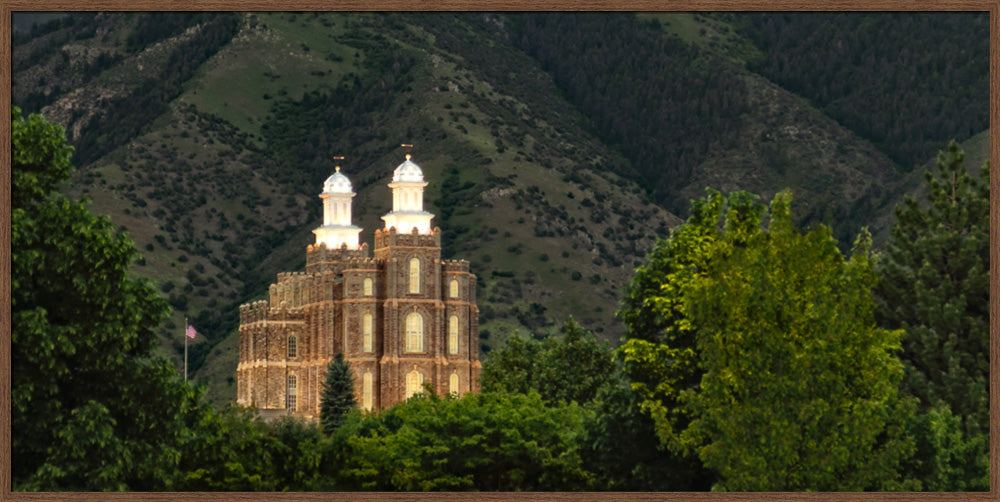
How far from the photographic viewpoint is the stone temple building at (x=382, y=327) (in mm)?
120375

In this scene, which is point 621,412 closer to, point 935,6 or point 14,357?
point 14,357

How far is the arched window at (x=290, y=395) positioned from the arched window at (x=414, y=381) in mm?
7967

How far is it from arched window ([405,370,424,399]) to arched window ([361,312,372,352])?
11.8 ft

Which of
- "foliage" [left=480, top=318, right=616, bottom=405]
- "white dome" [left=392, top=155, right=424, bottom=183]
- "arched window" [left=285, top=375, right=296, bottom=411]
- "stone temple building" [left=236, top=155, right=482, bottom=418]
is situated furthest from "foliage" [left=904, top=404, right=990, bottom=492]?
"arched window" [left=285, top=375, right=296, bottom=411]

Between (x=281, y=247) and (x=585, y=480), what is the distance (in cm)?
12834

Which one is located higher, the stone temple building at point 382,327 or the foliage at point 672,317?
the stone temple building at point 382,327

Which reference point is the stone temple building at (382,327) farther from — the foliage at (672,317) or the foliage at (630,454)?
the foliage at (672,317)

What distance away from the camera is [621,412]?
186 ft

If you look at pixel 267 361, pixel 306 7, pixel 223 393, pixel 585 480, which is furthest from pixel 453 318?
pixel 306 7

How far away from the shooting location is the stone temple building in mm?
120375

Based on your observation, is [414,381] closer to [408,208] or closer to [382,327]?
[382,327]

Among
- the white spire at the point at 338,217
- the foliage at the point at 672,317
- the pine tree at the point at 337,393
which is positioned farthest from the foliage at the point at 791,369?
the white spire at the point at 338,217

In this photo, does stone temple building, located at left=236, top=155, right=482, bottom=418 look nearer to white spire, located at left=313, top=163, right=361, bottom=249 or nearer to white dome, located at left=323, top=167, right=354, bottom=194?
white spire, located at left=313, top=163, right=361, bottom=249

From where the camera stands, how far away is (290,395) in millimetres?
122938
